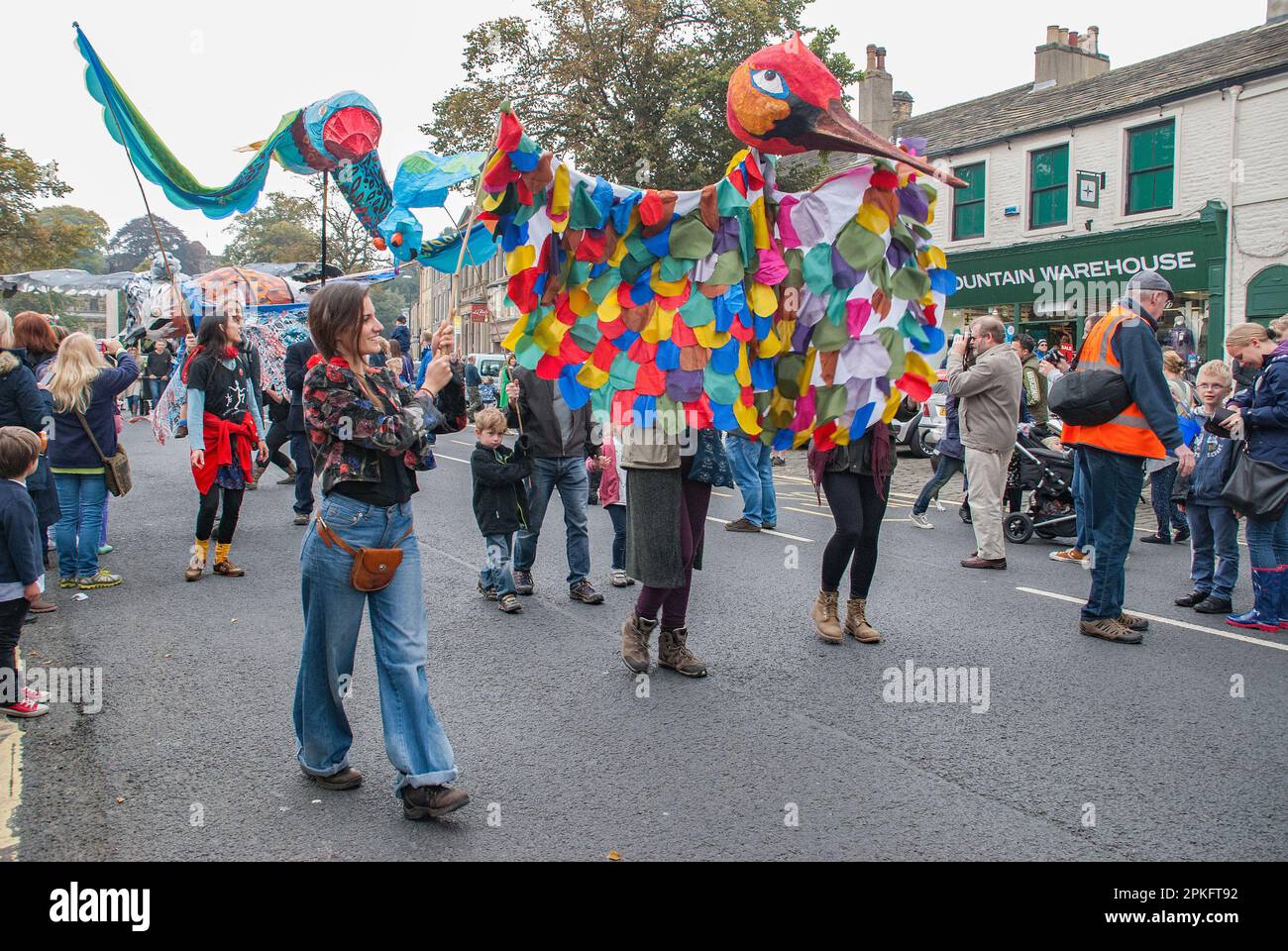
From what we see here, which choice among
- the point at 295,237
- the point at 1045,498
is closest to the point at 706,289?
the point at 1045,498

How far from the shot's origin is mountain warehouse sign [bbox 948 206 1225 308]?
1956 centimetres

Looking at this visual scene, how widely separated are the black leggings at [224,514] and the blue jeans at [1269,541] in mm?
6759

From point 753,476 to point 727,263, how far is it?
5529 mm

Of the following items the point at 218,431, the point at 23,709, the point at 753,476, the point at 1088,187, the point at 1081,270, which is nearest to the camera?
the point at 23,709

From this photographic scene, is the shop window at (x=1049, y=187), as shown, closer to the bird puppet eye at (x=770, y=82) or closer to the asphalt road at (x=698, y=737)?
the asphalt road at (x=698, y=737)

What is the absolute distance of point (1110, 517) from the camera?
19.1ft

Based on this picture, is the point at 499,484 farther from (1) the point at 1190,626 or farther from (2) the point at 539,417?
(1) the point at 1190,626

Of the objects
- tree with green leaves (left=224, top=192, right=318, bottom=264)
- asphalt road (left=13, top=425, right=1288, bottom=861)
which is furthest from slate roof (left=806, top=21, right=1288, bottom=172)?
tree with green leaves (left=224, top=192, right=318, bottom=264)

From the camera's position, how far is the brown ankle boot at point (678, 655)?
202 inches

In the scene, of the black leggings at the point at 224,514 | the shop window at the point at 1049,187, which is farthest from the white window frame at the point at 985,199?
the black leggings at the point at 224,514

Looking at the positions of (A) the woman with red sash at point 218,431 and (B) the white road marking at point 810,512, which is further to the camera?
(B) the white road marking at point 810,512

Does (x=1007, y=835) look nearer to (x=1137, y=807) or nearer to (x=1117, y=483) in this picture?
(x=1137, y=807)

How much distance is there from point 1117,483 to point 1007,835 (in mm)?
3074

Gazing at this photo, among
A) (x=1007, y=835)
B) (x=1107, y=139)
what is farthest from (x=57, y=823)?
(x=1107, y=139)
